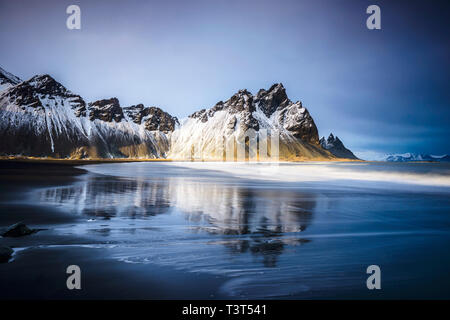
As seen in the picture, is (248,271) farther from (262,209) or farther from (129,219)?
(262,209)

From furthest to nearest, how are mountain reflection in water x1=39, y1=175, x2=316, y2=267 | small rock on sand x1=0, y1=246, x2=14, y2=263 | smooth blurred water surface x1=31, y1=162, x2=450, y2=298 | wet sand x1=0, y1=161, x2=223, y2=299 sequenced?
mountain reflection in water x1=39, y1=175, x2=316, y2=267 → small rock on sand x1=0, y1=246, x2=14, y2=263 → smooth blurred water surface x1=31, y1=162, x2=450, y2=298 → wet sand x1=0, y1=161, x2=223, y2=299

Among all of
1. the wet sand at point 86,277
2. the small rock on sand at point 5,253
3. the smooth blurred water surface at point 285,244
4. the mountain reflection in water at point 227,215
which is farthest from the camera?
the mountain reflection in water at point 227,215

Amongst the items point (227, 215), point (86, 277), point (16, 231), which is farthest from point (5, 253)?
point (227, 215)

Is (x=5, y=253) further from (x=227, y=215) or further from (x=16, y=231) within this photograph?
(x=227, y=215)

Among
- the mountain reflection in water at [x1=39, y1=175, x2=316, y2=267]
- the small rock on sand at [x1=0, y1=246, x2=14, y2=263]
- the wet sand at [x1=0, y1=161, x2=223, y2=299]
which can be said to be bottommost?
the mountain reflection in water at [x1=39, y1=175, x2=316, y2=267]

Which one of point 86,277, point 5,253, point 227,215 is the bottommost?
point 227,215

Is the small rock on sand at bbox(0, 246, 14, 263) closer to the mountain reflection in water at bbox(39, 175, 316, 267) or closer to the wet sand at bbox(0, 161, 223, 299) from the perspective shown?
the wet sand at bbox(0, 161, 223, 299)

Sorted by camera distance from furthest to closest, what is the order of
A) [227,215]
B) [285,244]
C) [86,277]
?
[227,215] < [285,244] < [86,277]

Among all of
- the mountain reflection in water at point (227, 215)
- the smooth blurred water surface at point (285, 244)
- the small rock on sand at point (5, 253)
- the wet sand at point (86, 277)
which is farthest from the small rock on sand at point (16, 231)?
the mountain reflection in water at point (227, 215)

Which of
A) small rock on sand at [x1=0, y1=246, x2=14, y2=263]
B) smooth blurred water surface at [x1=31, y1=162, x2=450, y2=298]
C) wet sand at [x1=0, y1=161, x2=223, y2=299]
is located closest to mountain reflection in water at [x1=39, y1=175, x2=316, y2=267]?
smooth blurred water surface at [x1=31, y1=162, x2=450, y2=298]

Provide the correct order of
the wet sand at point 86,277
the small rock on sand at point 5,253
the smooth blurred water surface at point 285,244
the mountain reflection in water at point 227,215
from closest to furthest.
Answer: the wet sand at point 86,277 < the smooth blurred water surface at point 285,244 < the small rock on sand at point 5,253 < the mountain reflection in water at point 227,215

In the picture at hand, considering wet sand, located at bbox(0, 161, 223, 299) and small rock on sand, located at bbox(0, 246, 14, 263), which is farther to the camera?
small rock on sand, located at bbox(0, 246, 14, 263)

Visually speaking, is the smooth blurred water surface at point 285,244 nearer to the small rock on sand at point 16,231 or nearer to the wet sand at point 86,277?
the wet sand at point 86,277
